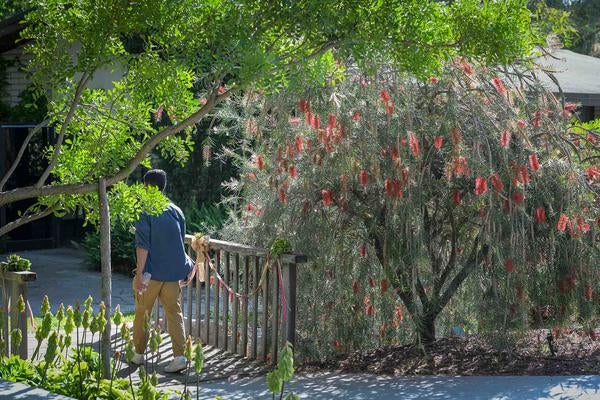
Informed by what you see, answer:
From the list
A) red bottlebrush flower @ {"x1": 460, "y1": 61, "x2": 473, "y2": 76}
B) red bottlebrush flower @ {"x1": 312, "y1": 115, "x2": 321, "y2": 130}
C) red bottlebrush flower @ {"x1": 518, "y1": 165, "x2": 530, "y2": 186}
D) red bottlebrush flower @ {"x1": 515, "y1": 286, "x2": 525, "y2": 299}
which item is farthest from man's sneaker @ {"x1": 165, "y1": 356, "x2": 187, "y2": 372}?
red bottlebrush flower @ {"x1": 460, "y1": 61, "x2": 473, "y2": 76}

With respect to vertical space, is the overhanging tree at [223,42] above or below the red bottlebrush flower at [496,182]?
above

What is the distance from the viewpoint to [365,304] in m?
9.15

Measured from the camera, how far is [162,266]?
8.72 meters

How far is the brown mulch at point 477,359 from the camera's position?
347 inches

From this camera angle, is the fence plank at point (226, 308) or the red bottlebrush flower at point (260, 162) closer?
the red bottlebrush flower at point (260, 162)

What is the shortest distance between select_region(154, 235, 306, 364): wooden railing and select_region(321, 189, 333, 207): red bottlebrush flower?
0.52 meters

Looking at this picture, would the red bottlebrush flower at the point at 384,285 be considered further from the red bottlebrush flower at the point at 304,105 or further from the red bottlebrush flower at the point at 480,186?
the red bottlebrush flower at the point at 304,105

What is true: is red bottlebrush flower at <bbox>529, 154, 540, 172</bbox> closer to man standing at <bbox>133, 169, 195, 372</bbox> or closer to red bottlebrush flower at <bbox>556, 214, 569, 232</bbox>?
red bottlebrush flower at <bbox>556, 214, 569, 232</bbox>

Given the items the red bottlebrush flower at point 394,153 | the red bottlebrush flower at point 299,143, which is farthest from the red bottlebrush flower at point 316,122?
the red bottlebrush flower at point 394,153

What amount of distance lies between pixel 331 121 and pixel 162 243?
175 centimetres

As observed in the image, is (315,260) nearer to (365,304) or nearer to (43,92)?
(365,304)

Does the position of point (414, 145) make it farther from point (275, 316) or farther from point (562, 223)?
point (275, 316)

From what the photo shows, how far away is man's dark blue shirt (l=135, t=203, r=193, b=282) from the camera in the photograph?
8656mm

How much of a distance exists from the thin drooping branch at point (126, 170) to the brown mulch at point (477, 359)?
316 cm
